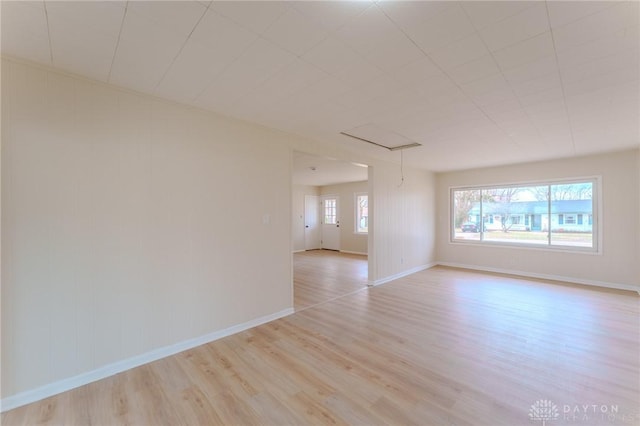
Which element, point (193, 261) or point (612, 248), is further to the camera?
point (612, 248)

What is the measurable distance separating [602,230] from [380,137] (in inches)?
178

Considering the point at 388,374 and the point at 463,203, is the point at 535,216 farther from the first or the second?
the point at 388,374

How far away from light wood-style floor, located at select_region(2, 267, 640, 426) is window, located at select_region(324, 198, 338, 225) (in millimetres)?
6198

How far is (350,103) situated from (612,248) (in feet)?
18.1

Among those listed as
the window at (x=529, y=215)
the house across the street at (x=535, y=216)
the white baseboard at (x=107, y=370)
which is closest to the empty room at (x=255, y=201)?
the white baseboard at (x=107, y=370)

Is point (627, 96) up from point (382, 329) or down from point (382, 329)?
up

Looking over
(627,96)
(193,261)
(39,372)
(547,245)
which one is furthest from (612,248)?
(39,372)

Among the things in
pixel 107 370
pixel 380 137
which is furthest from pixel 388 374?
pixel 380 137

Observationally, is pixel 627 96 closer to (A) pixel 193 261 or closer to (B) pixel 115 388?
(A) pixel 193 261

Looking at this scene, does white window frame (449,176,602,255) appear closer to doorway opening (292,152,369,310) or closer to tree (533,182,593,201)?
tree (533,182,593,201)

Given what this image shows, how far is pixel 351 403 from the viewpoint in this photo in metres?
1.86

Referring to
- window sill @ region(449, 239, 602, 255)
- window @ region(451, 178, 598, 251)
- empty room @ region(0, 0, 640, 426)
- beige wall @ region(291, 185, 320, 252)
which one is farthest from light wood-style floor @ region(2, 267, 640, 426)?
beige wall @ region(291, 185, 320, 252)

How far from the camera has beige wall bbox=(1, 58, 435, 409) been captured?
1.89m

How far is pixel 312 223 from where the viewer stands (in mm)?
9867
